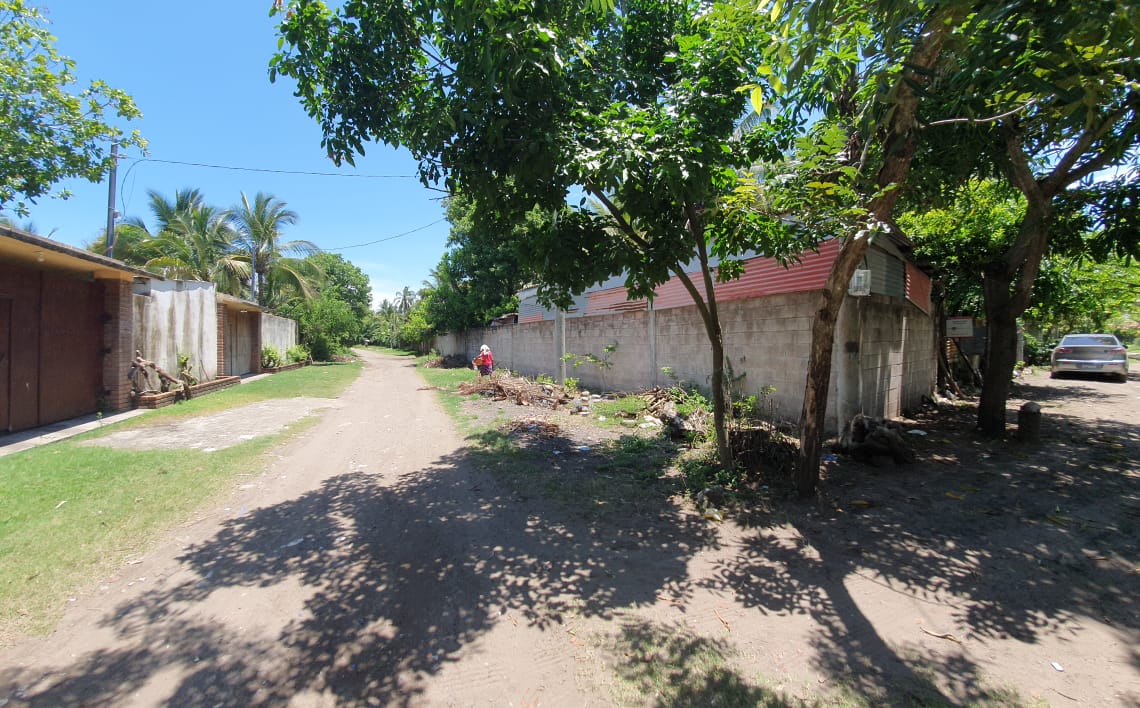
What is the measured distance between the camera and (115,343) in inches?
351

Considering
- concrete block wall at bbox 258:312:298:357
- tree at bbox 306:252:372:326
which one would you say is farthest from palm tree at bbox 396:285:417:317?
concrete block wall at bbox 258:312:298:357

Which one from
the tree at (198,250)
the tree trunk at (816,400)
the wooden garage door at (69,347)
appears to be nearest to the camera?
the tree trunk at (816,400)

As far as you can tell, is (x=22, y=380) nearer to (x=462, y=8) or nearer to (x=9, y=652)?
(x=9, y=652)

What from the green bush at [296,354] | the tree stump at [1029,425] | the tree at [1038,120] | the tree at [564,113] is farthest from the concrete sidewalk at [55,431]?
the green bush at [296,354]

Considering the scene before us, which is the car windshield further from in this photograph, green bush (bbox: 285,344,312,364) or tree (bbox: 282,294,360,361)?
tree (bbox: 282,294,360,361)

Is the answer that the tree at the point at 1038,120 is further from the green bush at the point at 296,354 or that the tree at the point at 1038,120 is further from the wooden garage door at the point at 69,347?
the green bush at the point at 296,354

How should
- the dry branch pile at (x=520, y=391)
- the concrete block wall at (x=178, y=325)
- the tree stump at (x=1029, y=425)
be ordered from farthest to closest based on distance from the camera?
the dry branch pile at (x=520, y=391) < the concrete block wall at (x=178, y=325) < the tree stump at (x=1029, y=425)

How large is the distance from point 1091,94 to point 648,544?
3.80 m

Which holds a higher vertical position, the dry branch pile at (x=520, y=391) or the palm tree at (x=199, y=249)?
the palm tree at (x=199, y=249)

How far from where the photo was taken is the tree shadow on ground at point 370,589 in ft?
7.58

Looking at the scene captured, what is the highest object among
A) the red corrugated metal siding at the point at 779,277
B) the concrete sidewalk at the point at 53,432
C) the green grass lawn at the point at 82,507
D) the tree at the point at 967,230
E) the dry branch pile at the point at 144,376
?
the tree at the point at 967,230

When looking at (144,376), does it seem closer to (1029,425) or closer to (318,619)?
(318,619)

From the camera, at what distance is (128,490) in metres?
4.72

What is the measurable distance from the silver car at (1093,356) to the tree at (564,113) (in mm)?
16655
